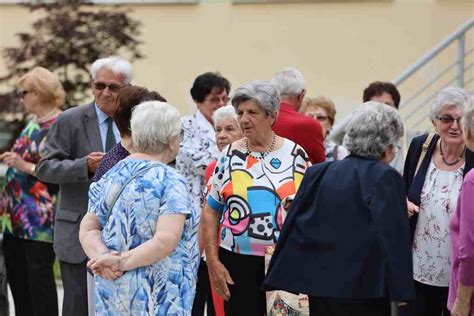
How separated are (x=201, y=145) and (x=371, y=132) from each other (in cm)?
313

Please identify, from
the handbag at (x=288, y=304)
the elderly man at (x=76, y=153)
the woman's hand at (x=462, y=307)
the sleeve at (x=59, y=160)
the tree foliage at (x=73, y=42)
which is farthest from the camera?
the tree foliage at (x=73, y=42)

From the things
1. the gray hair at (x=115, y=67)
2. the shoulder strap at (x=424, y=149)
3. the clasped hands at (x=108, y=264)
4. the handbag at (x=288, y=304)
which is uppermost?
the gray hair at (x=115, y=67)

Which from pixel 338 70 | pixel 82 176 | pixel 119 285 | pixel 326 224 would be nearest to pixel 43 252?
pixel 82 176

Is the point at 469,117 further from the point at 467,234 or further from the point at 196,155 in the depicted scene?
the point at 196,155

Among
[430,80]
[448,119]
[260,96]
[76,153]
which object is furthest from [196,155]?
[430,80]

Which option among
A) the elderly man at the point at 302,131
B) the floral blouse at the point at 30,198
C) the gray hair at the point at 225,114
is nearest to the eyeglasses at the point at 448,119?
the elderly man at the point at 302,131

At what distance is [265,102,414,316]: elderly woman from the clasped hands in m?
0.74

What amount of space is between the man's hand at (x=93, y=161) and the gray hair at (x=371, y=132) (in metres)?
2.24

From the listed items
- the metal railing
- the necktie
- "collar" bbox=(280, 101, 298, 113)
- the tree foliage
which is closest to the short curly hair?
"collar" bbox=(280, 101, 298, 113)

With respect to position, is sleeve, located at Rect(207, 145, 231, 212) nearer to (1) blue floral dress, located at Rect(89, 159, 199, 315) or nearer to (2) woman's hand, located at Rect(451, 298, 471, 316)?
(1) blue floral dress, located at Rect(89, 159, 199, 315)

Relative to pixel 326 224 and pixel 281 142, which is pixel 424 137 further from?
pixel 326 224

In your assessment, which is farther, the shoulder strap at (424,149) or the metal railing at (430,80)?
the metal railing at (430,80)

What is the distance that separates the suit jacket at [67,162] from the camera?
8164 mm

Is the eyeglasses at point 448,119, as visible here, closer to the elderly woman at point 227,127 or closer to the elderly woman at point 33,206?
the elderly woman at point 227,127
